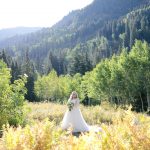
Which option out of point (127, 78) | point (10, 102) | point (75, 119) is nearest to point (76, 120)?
point (75, 119)

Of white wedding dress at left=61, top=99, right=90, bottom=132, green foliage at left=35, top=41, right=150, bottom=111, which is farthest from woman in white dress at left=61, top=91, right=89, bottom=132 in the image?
green foliage at left=35, top=41, right=150, bottom=111

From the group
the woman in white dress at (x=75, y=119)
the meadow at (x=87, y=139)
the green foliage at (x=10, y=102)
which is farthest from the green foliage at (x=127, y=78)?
the meadow at (x=87, y=139)

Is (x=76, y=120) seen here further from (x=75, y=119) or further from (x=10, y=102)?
(x=10, y=102)

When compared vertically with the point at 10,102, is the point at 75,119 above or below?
below

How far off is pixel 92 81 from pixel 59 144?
186 ft

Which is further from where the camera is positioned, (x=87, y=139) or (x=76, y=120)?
(x=76, y=120)

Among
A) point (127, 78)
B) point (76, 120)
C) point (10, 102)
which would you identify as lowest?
point (76, 120)

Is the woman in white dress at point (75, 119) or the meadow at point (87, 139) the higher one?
the meadow at point (87, 139)

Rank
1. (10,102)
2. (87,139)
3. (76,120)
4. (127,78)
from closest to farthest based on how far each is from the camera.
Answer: (87,139) → (10,102) → (76,120) → (127,78)

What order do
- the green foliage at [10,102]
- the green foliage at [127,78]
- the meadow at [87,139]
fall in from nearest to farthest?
the meadow at [87,139], the green foliage at [10,102], the green foliage at [127,78]

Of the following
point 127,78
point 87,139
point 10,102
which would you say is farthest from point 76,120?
point 127,78

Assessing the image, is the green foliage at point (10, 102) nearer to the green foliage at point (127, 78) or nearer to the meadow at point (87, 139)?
the meadow at point (87, 139)

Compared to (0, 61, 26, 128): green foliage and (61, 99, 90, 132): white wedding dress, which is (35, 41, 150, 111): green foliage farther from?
(0, 61, 26, 128): green foliage

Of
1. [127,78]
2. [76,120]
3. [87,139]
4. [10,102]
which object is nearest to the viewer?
[87,139]
